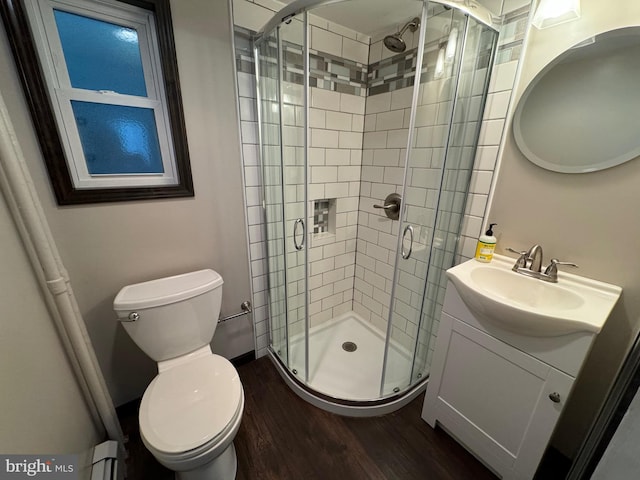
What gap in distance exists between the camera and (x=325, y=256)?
202cm

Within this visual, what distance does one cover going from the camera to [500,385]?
1043 mm

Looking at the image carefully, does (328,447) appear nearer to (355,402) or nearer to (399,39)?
(355,402)

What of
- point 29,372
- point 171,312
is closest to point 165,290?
point 171,312

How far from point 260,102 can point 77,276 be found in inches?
49.4

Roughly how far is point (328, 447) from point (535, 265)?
136 cm

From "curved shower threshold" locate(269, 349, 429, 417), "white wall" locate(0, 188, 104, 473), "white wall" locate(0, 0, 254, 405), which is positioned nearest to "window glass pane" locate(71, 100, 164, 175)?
"white wall" locate(0, 0, 254, 405)

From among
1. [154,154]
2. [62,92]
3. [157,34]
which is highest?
[157,34]

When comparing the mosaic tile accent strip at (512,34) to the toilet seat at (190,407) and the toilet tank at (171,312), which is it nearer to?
the toilet tank at (171,312)

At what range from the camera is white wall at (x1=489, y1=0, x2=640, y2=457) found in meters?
0.92

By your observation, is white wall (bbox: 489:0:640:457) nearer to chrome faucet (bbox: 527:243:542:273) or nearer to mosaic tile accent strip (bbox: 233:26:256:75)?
chrome faucet (bbox: 527:243:542:273)

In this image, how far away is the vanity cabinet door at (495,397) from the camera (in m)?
0.93

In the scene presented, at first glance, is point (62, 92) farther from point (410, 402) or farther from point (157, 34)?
point (410, 402)

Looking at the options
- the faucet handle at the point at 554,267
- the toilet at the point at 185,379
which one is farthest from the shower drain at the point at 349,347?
the faucet handle at the point at 554,267

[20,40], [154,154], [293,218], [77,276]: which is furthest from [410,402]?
[20,40]
